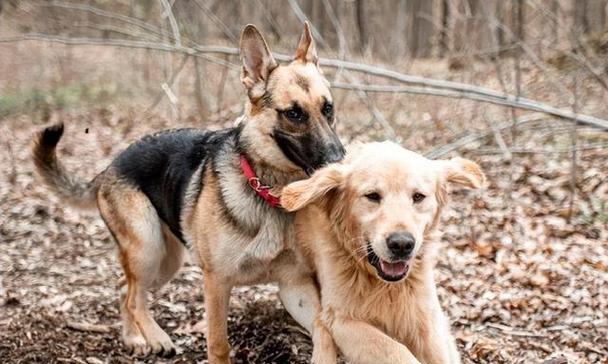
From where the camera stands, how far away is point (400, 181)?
450 centimetres

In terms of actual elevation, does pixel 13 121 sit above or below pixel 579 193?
below

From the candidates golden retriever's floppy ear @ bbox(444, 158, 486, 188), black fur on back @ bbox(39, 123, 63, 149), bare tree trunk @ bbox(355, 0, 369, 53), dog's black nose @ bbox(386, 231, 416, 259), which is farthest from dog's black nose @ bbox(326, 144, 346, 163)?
bare tree trunk @ bbox(355, 0, 369, 53)

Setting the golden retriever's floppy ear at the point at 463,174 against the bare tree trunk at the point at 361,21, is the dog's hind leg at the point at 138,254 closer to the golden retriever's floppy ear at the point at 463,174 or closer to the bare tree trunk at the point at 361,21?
the golden retriever's floppy ear at the point at 463,174

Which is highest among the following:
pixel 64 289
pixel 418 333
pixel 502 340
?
pixel 418 333

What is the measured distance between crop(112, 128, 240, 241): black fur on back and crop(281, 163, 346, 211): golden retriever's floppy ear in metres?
1.01

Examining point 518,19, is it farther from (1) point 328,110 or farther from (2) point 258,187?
(2) point 258,187

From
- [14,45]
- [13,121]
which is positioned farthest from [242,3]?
[14,45]

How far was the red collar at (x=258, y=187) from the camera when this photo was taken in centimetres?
527

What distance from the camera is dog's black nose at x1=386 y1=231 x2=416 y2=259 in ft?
14.0

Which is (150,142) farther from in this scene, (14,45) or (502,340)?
(14,45)

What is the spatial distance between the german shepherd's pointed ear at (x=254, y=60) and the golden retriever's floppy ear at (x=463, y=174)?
1368 mm

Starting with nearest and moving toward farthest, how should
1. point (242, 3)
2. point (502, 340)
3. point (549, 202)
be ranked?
point (502, 340) < point (549, 202) < point (242, 3)

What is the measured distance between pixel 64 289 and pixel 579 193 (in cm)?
531

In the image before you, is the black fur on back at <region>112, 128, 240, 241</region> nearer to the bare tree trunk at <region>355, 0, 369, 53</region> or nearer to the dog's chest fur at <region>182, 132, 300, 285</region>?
the dog's chest fur at <region>182, 132, 300, 285</region>
